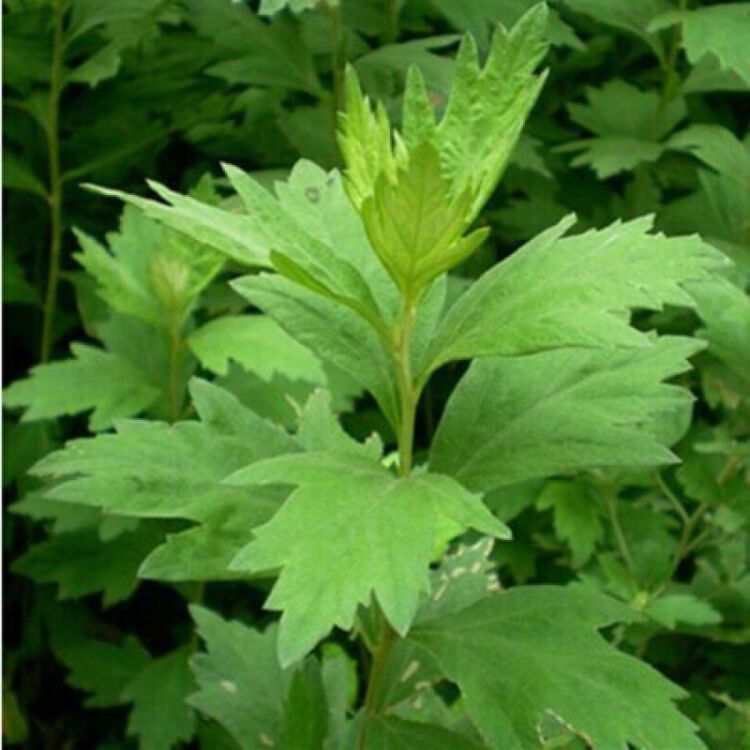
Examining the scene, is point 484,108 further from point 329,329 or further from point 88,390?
point 88,390

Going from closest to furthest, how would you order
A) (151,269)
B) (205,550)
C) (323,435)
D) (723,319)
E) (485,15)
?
(205,550)
(323,435)
(723,319)
(151,269)
(485,15)

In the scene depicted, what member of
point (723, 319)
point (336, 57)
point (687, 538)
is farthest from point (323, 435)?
point (336, 57)

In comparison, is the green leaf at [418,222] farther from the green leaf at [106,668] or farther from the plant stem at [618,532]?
the green leaf at [106,668]

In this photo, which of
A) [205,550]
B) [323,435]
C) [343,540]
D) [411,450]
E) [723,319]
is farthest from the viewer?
[723,319]

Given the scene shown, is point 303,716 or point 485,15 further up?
point 485,15

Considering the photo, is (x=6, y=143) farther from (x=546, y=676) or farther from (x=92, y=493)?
(x=546, y=676)

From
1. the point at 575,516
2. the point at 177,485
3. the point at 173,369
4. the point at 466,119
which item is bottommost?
the point at 575,516
